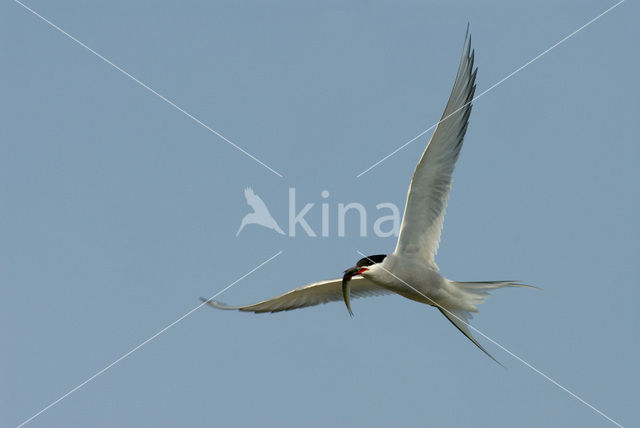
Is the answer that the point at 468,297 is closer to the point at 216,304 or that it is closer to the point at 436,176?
the point at 436,176

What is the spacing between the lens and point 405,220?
10.1m

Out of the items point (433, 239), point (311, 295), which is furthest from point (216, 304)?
point (433, 239)

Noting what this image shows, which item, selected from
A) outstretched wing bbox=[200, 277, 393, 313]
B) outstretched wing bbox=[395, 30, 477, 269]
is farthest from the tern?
outstretched wing bbox=[200, 277, 393, 313]

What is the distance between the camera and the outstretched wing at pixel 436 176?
31.5 feet

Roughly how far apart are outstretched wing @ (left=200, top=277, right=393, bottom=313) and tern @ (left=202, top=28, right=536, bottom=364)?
74cm

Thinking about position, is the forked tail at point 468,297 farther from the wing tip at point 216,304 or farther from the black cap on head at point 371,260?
the wing tip at point 216,304

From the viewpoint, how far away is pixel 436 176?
387 inches

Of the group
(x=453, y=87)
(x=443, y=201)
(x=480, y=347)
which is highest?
(x=453, y=87)

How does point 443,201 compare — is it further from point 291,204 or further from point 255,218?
point 255,218

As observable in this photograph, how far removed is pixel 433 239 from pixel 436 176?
2.53 ft

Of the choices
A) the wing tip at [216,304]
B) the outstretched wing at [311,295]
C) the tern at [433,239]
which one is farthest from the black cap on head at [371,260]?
the wing tip at [216,304]

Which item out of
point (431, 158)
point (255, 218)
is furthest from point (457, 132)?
point (255, 218)

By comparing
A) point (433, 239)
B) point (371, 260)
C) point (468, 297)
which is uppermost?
point (433, 239)

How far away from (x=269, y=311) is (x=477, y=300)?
9.00 ft
